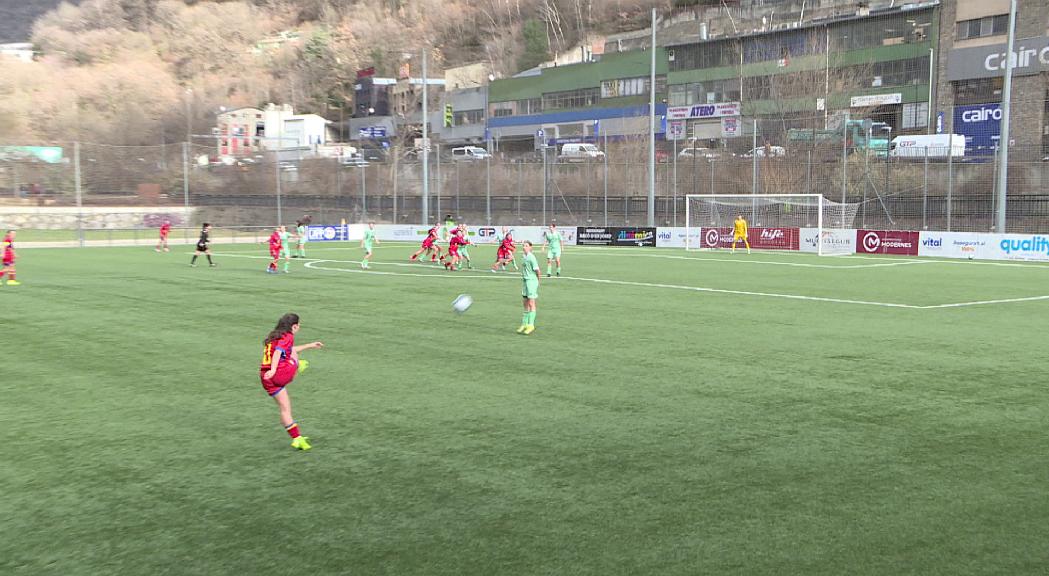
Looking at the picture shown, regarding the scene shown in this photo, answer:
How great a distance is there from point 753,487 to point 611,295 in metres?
15.5

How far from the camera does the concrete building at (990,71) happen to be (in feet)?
198

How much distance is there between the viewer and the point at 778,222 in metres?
45.1

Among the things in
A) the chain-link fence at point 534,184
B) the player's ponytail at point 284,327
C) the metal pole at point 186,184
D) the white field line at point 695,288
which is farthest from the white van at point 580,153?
the player's ponytail at point 284,327

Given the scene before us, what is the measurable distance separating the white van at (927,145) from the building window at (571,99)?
157 ft

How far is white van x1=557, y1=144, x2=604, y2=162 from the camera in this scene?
57544 mm

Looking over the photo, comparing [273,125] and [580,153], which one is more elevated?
[273,125]

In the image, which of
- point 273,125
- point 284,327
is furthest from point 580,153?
point 273,125

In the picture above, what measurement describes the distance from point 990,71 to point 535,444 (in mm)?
68551

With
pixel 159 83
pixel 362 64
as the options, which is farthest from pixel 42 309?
pixel 362 64

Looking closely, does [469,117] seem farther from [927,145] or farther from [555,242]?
[555,242]

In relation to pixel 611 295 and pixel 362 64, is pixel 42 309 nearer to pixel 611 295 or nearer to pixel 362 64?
pixel 611 295

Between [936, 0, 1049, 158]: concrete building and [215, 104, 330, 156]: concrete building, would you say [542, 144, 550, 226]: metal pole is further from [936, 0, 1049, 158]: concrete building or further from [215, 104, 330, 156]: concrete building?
[215, 104, 330, 156]: concrete building

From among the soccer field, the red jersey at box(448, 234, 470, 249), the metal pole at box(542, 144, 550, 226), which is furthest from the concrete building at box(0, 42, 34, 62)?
the soccer field

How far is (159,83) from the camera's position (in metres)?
136
